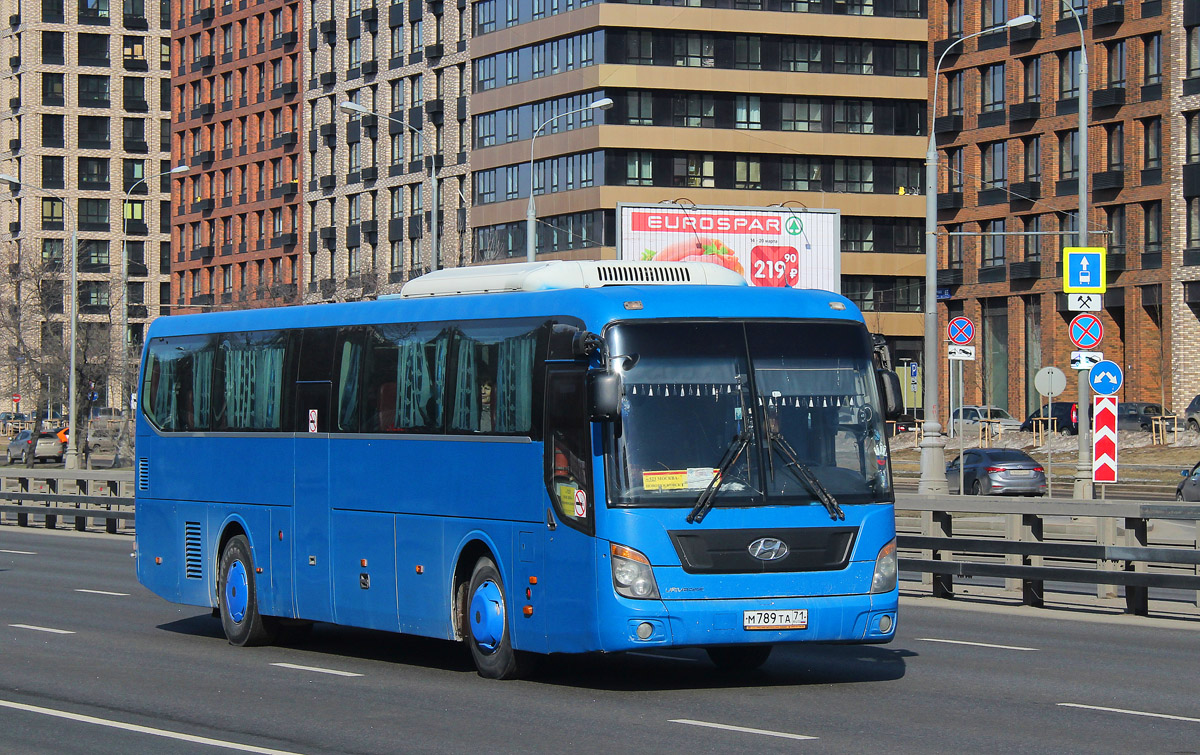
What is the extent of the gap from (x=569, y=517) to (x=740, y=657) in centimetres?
211

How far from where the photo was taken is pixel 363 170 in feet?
321

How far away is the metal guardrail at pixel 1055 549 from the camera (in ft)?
58.1

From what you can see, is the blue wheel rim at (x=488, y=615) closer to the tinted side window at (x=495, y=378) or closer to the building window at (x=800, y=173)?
the tinted side window at (x=495, y=378)

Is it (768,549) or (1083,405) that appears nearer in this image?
(768,549)

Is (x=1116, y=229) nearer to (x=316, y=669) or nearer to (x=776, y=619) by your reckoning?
(x=316, y=669)

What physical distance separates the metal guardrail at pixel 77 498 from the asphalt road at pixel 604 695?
53.4 feet

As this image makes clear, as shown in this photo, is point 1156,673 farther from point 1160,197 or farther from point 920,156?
point 920,156

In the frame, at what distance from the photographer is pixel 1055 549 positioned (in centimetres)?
1838

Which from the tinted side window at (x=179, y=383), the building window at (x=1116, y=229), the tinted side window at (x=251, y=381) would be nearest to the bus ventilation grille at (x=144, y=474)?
the tinted side window at (x=179, y=383)

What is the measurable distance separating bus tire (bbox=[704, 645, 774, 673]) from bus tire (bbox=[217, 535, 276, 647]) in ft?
14.5

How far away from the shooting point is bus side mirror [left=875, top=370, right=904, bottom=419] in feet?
41.6

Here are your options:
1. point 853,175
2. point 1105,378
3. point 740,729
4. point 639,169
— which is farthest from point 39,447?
point 740,729

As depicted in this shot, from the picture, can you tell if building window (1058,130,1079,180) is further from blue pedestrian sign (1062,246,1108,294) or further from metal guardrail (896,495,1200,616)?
metal guardrail (896,495,1200,616)

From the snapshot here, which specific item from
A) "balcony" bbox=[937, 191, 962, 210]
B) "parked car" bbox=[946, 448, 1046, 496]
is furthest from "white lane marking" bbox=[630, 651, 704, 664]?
"balcony" bbox=[937, 191, 962, 210]
